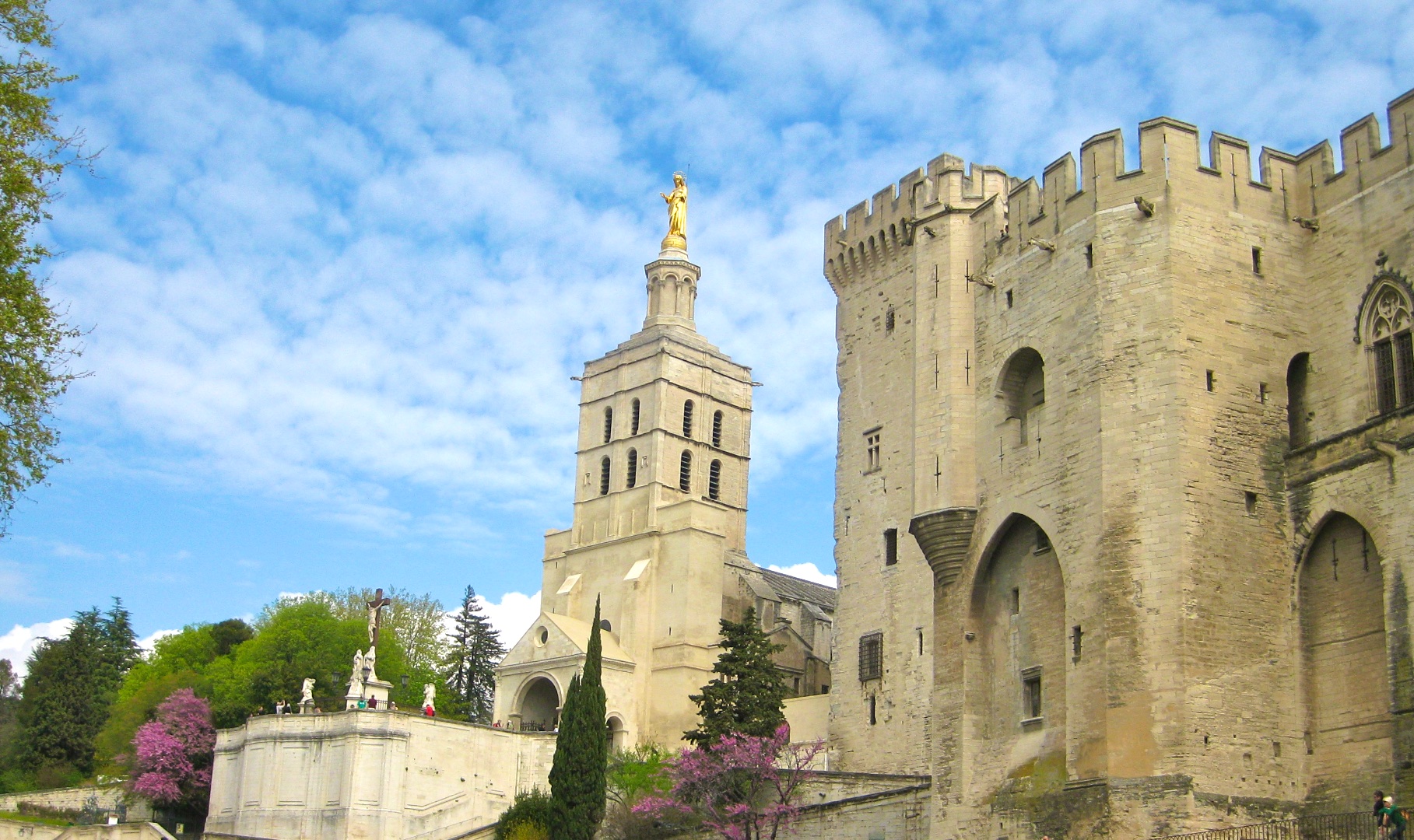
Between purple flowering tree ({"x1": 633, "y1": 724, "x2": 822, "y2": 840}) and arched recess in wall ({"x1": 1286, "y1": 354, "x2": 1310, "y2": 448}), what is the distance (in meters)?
14.6

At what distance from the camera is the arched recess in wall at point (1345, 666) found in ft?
78.1

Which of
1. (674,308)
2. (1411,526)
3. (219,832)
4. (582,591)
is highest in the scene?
(674,308)

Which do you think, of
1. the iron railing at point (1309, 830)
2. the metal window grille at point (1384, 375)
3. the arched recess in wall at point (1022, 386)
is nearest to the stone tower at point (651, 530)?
the arched recess in wall at point (1022, 386)

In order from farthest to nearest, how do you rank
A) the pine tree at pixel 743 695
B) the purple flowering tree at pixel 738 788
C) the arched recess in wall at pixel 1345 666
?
the pine tree at pixel 743 695, the purple flowering tree at pixel 738 788, the arched recess in wall at pixel 1345 666

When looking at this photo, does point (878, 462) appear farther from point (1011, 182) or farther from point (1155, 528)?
point (1155, 528)

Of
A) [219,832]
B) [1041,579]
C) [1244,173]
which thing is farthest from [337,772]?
[1244,173]

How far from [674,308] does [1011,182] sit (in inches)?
1247

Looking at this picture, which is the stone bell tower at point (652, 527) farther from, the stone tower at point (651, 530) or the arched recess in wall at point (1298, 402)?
the arched recess in wall at point (1298, 402)

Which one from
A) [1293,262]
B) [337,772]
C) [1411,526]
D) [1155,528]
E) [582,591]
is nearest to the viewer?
[1411,526]

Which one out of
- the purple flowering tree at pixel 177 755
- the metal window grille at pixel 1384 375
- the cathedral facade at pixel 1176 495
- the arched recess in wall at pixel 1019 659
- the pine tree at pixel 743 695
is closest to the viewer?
the cathedral facade at pixel 1176 495

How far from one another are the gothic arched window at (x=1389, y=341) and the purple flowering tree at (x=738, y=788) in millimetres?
16481

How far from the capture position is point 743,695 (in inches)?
1563

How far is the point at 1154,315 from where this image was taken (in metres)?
26.2

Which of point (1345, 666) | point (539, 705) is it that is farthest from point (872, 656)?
point (539, 705)
